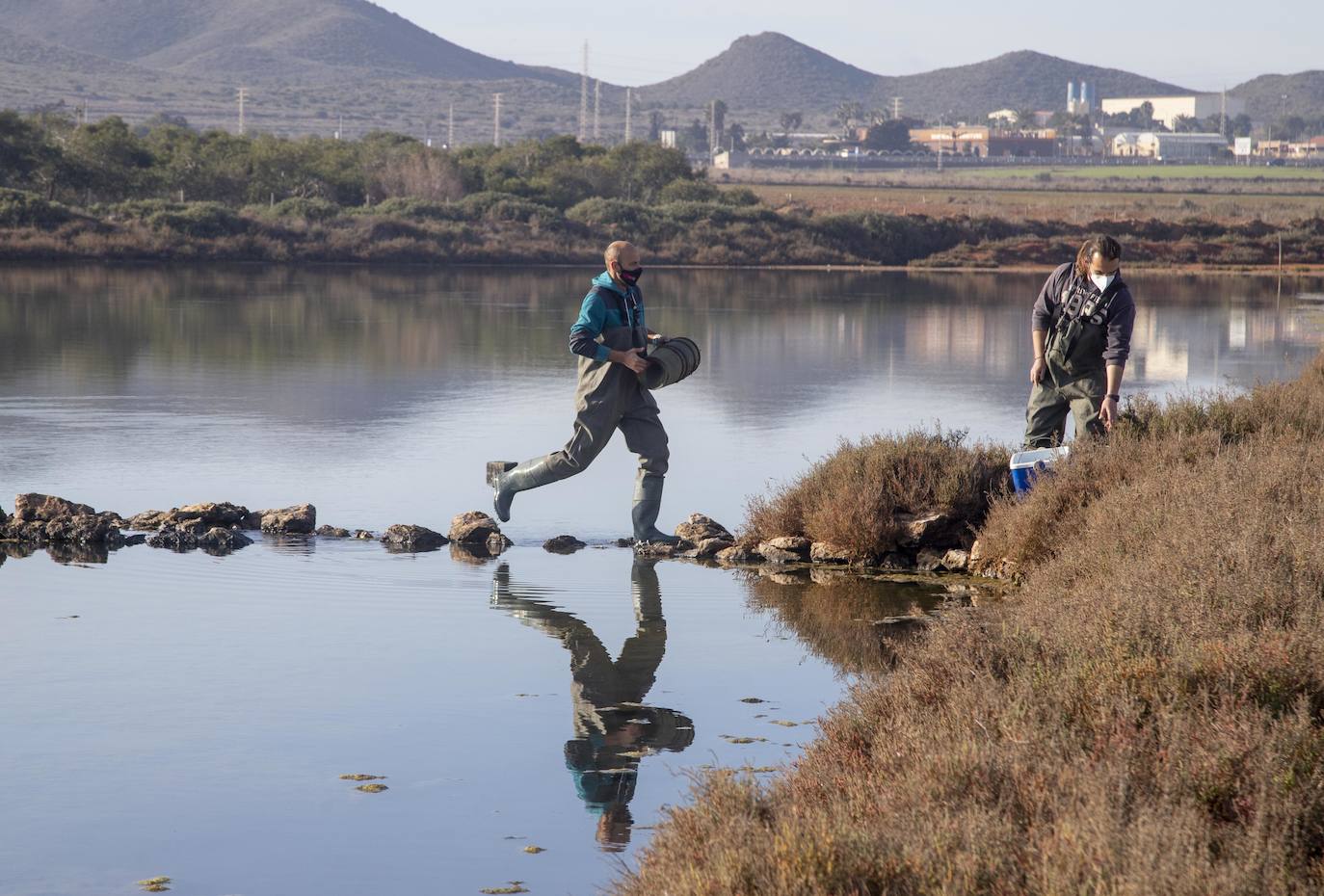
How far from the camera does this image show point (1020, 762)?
4.55m

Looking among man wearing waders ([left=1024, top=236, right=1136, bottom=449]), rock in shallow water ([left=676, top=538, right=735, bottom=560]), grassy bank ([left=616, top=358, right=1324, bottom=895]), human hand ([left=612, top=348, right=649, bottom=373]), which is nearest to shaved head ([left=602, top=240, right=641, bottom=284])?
human hand ([left=612, top=348, right=649, bottom=373])

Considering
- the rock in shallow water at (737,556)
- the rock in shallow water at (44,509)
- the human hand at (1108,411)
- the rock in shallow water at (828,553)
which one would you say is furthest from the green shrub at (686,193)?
the human hand at (1108,411)

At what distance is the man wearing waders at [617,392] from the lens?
9844mm

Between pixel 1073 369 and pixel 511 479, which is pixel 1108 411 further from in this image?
pixel 511 479

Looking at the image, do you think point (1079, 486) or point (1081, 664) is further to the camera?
point (1079, 486)

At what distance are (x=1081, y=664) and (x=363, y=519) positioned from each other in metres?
7.19

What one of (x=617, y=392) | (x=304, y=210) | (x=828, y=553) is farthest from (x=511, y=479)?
(x=304, y=210)

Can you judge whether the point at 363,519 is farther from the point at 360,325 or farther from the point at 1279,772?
the point at 360,325

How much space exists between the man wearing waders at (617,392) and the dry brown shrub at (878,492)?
2.53 feet

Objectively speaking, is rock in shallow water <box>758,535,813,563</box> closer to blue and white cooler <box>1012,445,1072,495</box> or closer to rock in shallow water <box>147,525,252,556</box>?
blue and white cooler <box>1012,445,1072,495</box>

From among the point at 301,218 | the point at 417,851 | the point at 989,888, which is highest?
the point at 301,218

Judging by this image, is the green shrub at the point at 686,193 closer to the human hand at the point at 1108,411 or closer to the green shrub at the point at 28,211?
the green shrub at the point at 28,211

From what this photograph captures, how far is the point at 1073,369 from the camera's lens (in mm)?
9742

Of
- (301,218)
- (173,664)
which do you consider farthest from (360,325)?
(301,218)
